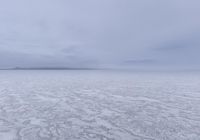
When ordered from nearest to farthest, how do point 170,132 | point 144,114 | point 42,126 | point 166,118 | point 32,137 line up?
1. point 32,137
2. point 170,132
3. point 42,126
4. point 166,118
5. point 144,114

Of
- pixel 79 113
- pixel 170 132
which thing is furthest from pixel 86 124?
pixel 170 132

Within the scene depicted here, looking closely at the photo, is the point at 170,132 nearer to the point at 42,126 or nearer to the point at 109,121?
the point at 109,121

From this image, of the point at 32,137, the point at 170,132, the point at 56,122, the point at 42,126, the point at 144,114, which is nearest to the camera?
the point at 32,137

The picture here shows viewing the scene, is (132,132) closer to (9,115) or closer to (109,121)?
(109,121)

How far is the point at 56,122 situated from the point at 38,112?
1.50m

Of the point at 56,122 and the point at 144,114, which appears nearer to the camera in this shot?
the point at 56,122

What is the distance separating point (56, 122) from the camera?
471 cm

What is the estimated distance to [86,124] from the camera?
4.59m

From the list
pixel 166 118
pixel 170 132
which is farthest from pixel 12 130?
pixel 166 118

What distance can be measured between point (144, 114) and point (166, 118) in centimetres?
80

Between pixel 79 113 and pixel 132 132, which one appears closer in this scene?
pixel 132 132

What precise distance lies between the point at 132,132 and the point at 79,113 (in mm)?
2472

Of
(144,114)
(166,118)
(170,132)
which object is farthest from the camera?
(144,114)

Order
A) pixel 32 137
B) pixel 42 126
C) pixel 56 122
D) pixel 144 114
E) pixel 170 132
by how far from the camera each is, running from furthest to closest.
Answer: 1. pixel 144 114
2. pixel 56 122
3. pixel 42 126
4. pixel 170 132
5. pixel 32 137
